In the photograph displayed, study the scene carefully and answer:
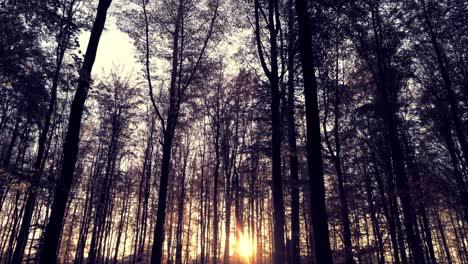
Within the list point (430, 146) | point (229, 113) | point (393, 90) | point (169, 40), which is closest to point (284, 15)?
point (169, 40)

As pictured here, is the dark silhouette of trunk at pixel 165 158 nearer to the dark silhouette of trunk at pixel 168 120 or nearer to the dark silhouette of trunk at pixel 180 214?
the dark silhouette of trunk at pixel 168 120

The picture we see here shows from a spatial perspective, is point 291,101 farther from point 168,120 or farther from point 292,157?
point 168,120

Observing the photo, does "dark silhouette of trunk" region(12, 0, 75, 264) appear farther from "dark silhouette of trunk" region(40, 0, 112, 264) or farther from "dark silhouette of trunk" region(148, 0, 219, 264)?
"dark silhouette of trunk" region(148, 0, 219, 264)

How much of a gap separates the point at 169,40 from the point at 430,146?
20.6 metres

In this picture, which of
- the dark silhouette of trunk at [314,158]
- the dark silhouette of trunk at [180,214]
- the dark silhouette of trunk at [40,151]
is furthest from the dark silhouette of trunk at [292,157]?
the dark silhouette of trunk at [180,214]

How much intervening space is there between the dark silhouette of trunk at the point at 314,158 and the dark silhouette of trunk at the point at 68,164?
6111 mm

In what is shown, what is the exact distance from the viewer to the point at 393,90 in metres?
16.7

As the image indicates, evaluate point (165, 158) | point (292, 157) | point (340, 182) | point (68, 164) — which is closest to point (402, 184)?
point (340, 182)

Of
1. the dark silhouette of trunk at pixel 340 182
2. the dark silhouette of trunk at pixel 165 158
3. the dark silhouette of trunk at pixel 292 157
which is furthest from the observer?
the dark silhouette of trunk at pixel 340 182

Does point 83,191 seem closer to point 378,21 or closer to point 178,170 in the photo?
point 178,170

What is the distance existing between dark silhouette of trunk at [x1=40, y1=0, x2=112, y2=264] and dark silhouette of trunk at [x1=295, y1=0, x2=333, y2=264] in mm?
6111

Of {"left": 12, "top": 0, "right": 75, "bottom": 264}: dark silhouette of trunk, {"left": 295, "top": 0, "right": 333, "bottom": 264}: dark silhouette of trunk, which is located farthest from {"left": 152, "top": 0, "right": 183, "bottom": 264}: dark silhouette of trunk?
{"left": 295, "top": 0, "right": 333, "bottom": 264}: dark silhouette of trunk

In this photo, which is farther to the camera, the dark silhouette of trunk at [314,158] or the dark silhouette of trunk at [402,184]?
the dark silhouette of trunk at [402,184]

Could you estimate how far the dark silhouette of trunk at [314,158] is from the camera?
6473 millimetres
